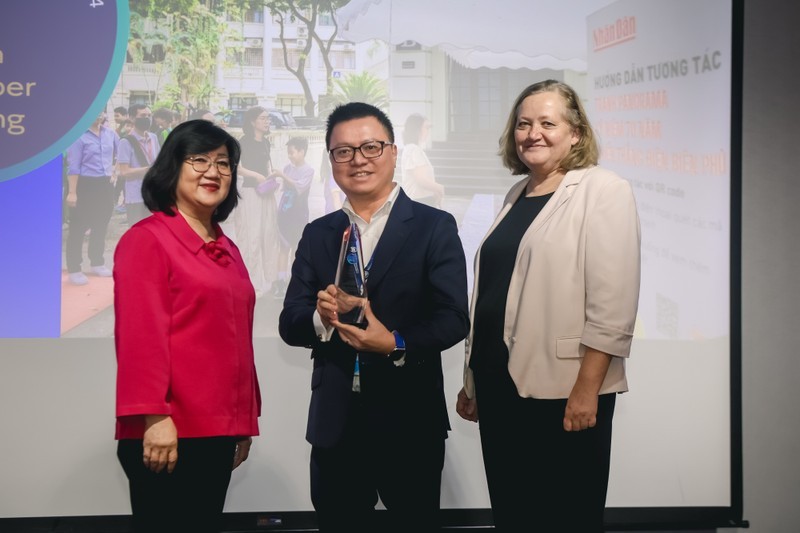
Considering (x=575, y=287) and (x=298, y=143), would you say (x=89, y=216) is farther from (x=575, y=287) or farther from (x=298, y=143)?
(x=575, y=287)

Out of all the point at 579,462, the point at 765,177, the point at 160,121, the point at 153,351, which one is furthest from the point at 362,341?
the point at 765,177

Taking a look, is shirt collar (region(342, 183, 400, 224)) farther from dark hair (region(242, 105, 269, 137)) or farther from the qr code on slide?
the qr code on slide

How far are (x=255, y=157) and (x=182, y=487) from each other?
1.72 m

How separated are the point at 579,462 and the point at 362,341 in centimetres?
59

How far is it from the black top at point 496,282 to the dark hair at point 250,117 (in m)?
1.48

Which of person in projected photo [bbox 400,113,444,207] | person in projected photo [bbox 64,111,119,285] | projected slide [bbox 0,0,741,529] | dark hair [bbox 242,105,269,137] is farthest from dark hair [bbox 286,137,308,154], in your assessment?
person in projected photo [bbox 64,111,119,285]

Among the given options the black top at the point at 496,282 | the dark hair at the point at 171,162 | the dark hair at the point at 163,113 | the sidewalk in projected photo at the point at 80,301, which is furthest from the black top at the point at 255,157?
the black top at the point at 496,282

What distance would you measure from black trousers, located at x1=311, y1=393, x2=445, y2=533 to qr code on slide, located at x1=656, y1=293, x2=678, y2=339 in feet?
5.47

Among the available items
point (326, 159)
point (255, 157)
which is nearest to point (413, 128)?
point (326, 159)

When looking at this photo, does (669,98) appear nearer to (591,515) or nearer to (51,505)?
(591,515)

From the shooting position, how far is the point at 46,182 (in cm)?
305

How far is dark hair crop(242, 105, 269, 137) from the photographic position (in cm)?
311

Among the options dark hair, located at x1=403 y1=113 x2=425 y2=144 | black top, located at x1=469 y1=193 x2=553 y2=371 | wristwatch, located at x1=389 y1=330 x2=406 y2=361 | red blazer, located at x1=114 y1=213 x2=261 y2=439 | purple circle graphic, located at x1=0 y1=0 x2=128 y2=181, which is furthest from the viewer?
dark hair, located at x1=403 y1=113 x2=425 y2=144

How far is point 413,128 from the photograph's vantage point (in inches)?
125
